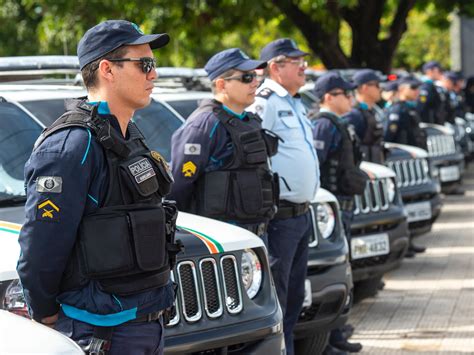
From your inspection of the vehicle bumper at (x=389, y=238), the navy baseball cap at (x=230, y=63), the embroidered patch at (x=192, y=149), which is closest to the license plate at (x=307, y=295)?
the embroidered patch at (x=192, y=149)

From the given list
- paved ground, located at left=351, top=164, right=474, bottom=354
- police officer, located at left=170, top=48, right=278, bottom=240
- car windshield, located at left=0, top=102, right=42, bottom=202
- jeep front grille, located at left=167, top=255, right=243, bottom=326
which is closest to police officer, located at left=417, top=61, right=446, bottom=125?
paved ground, located at left=351, top=164, right=474, bottom=354

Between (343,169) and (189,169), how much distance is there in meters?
2.39

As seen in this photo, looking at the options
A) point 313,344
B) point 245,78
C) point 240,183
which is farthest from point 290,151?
point 313,344

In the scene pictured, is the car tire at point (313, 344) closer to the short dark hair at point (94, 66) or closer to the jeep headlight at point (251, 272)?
the jeep headlight at point (251, 272)

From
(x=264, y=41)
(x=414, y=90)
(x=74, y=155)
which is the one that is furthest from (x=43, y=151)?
(x=264, y=41)

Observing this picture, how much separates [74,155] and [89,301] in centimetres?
49

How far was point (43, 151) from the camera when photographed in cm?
378

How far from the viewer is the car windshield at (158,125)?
7387 millimetres

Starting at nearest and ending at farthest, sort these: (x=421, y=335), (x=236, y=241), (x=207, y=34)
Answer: (x=236, y=241), (x=421, y=335), (x=207, y=34)

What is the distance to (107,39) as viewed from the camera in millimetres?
3936

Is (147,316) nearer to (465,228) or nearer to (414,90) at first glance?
(414,90)

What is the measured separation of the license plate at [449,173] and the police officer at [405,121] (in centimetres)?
243

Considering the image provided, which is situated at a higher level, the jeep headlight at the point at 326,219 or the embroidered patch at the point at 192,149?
the embroidered patch at the point at 192,149

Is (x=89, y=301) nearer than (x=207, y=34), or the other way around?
(x=89, y=301)
